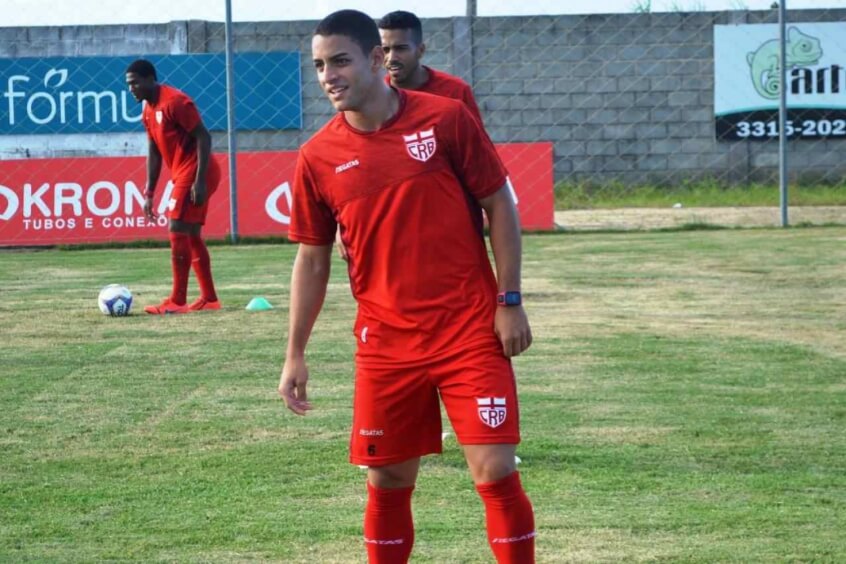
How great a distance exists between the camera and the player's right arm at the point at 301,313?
471 centimetres

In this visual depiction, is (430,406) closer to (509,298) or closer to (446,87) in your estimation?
(509,298)

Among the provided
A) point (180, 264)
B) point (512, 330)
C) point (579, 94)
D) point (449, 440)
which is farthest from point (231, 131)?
point (512, 330)

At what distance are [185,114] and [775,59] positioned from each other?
13.9 meters

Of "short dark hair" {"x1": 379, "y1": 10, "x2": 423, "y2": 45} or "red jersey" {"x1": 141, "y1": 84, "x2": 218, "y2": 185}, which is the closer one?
"short dark hair" {"x1": 379, "y1": 10, "x2": 423, "y2": 45}

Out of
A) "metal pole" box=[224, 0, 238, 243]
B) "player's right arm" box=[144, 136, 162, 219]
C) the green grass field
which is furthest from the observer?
"metal pole" box=[224, 0, 238, 243]

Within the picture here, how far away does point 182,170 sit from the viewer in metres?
12.7

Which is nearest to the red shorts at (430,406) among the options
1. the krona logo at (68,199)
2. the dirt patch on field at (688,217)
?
the krona logo at (68,199)

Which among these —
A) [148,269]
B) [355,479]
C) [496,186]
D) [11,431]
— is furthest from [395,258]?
[148,269]

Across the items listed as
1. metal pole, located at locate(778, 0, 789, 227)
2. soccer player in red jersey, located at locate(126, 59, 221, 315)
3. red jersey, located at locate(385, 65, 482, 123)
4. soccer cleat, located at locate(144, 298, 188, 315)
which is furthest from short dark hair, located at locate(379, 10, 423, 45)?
metal pole, located at locate(778, 0, 789, 227)

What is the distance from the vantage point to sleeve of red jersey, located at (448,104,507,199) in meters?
4.45

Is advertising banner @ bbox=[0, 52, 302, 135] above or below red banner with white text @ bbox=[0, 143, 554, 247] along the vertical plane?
above

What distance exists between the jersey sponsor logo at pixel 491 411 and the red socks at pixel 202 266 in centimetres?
844

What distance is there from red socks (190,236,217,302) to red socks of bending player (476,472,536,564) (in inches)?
333

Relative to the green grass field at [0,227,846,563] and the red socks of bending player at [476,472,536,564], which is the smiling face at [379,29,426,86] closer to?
the green grass field at [0,227,846,563]
